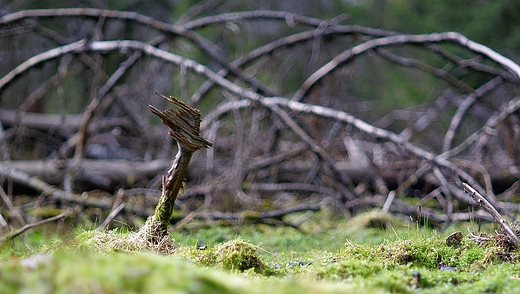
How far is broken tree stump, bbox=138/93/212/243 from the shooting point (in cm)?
296

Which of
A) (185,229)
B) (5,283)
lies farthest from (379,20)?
(5,283)

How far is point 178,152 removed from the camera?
3.10 meters

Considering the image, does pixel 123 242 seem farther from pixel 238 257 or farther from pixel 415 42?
pixel 415 42

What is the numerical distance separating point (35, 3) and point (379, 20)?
8489mm

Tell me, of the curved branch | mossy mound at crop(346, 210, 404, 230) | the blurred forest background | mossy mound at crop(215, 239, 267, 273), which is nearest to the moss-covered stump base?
mossy mound at crop(215, 239, 267, 273)

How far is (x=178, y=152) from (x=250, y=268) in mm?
860

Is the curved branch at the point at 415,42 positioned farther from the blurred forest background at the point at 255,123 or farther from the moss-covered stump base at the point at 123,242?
the moss-covered stump base at the point at 123,242

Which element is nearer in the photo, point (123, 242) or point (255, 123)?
point (123, 242)

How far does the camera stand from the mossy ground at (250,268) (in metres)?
1.53

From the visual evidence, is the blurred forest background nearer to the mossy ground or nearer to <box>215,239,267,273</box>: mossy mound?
the mossy ground

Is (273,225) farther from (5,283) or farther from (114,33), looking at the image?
(114,33)

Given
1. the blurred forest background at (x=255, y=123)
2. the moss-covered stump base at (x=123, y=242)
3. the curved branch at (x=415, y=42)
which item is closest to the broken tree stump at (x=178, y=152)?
the moss-covered stump base at (x=123, y=242)

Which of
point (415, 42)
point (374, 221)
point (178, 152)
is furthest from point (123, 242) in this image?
Result: point (415, 42)

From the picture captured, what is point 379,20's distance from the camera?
43.9 ft
